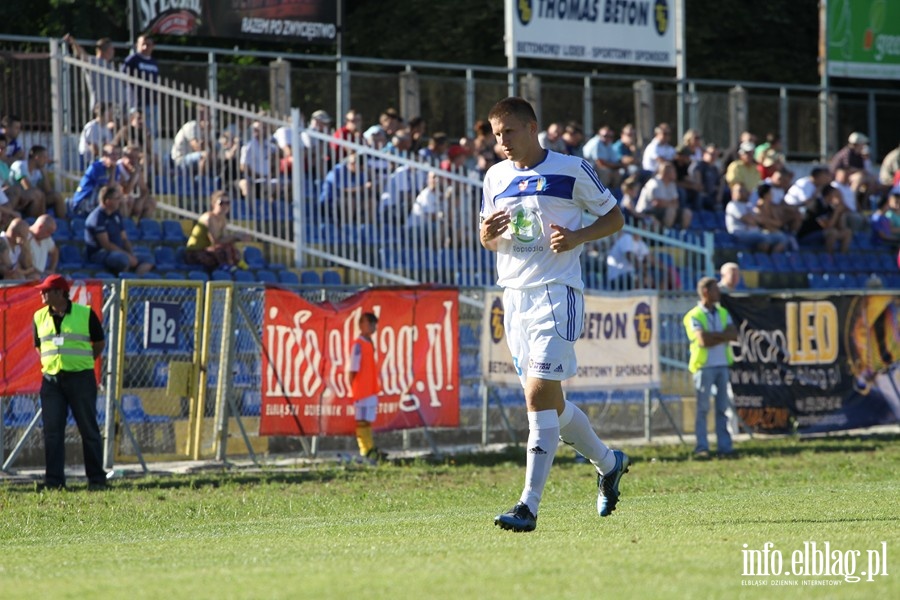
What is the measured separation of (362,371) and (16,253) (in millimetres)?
3963

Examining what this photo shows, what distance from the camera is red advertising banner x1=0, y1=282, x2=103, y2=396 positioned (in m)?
14.8

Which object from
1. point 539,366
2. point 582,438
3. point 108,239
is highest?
point 108,239

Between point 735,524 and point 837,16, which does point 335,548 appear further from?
point 837,16

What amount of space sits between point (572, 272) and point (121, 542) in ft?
10.7

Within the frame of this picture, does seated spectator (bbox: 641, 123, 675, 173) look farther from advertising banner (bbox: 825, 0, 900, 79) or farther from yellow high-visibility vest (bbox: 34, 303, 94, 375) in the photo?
yellow high-visibility vest (bbox: 34, 303, 94, 375)

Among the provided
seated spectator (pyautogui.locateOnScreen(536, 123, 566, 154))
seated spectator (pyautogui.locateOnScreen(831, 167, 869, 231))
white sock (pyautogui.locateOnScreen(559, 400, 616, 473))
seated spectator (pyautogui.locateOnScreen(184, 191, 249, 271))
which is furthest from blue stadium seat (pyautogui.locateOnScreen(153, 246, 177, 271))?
seated spectator (pyautogui.locateOnScreen(831, 167, 869, 231))

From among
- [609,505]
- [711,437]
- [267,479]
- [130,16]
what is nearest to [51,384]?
[267,479]

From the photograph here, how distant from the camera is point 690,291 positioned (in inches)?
774

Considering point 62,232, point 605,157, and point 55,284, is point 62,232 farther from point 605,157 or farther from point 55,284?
point 605,157

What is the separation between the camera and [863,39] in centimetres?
3231

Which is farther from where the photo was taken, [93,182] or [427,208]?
[427,208]

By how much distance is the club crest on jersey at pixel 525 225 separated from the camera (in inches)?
342

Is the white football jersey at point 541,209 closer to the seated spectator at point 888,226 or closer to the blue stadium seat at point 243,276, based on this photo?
the blue stadium seat at point 243,276

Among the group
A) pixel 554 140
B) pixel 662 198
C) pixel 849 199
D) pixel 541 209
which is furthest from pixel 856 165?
pixel 541 209
